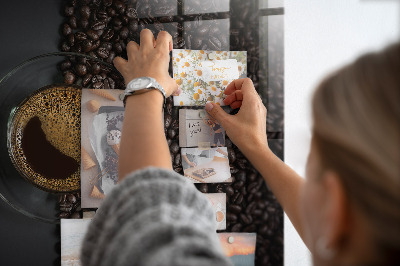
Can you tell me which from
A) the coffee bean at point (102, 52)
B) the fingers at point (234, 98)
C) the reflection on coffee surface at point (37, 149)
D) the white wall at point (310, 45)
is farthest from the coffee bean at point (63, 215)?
the white wall at point (310, 45)

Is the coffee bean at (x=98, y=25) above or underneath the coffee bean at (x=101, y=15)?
underneath

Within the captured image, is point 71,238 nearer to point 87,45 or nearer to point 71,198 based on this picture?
point 71,198

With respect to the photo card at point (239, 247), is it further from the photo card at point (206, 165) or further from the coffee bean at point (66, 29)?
the coffee bean at point (66, 29)

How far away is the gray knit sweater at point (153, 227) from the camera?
44cm

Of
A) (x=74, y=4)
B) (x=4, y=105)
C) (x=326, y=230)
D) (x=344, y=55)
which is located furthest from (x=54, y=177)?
(x=344, y=55)

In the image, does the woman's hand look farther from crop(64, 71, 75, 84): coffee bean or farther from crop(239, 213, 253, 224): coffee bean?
crop(239, 213, 253, 224): coffee bean

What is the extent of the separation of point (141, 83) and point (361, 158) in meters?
0.48

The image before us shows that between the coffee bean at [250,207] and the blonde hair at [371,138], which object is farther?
the coffee bean at [250,207]

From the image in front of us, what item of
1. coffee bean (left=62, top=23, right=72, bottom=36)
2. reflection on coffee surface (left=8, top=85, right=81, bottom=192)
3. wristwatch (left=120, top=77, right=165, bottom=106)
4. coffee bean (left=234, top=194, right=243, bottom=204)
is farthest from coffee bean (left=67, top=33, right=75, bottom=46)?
coffee bean (left=234, top=194, right=243, bottom=204)

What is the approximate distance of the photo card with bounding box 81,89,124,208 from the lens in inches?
36.7

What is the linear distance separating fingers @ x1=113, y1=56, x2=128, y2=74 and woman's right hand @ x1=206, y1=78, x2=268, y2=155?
0.88 feet

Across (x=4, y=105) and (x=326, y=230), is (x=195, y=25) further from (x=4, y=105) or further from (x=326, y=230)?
(x=326, y=230)

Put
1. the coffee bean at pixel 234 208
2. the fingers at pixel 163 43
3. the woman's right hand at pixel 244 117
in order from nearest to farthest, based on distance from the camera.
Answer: the fingers at pixel 163 43
the woman's right hand at pixel 244 117
the coffee bean at pixel 234 208

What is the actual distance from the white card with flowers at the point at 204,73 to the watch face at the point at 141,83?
0.29 meters
